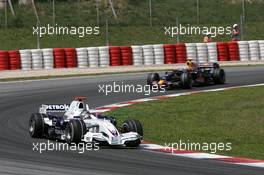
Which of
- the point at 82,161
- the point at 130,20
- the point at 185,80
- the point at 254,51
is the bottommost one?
the point at 82,161

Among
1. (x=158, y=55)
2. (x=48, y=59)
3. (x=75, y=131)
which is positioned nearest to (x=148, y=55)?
(x=158, y=55)

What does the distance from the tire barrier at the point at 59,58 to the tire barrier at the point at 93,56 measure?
1160 mm

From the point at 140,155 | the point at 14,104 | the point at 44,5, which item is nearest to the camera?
the point at 140,155

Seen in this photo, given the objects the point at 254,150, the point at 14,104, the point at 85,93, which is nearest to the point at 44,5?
the point at 85,93

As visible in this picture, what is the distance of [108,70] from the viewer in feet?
111

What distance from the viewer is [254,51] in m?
37.5

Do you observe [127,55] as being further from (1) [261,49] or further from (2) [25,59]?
(1) [261,49]

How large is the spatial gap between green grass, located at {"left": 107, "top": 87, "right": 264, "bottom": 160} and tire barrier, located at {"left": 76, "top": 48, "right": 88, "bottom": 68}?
10.1 m

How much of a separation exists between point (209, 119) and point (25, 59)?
15514 mm

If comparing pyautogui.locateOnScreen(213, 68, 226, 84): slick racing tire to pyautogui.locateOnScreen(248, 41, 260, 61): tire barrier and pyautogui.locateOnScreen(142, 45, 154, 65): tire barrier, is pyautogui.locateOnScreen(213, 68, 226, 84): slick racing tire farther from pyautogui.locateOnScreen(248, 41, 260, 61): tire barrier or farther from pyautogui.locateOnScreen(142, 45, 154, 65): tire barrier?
pyautogui.locateOnScreen(248, 41, 260, 61): tire barrier

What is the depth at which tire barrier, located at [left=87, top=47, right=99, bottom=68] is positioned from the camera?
112 ft

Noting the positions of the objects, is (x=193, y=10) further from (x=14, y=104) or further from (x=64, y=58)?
(x=14, y=104)

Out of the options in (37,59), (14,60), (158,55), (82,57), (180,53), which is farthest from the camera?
(180,53)

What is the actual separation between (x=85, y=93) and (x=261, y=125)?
353 inches
